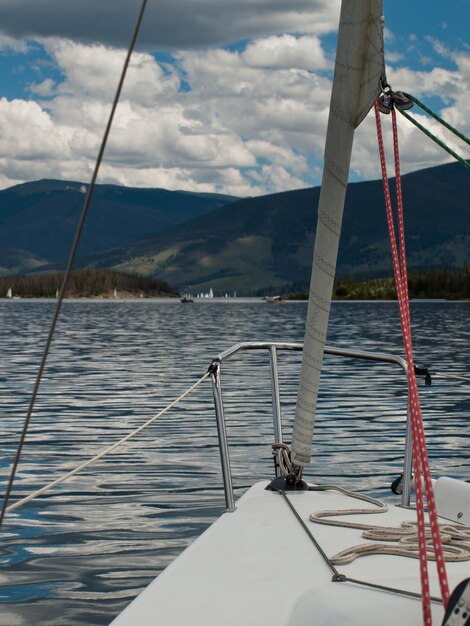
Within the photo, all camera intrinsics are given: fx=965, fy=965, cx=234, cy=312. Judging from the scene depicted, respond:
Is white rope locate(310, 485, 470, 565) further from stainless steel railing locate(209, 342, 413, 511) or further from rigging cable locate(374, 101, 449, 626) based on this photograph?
rigging cable locate(374, 101, 449, 626)

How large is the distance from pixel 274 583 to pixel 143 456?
1143 centimetres

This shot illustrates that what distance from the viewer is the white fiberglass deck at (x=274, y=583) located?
406 cm

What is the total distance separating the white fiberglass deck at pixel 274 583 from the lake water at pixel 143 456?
265 centimetres

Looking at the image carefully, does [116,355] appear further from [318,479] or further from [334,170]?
[334,170]

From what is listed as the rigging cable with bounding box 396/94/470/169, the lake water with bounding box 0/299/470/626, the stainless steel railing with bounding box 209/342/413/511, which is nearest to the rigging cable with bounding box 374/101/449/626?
the rigging cable with bounding box 396/94/470/169

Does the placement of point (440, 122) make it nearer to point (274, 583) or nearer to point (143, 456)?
point (274, 583)

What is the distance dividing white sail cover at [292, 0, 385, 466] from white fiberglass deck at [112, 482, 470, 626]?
47.0 inches

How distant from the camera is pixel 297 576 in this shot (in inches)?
183

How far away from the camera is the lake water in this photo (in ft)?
28.8

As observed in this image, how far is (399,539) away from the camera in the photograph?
5324mm

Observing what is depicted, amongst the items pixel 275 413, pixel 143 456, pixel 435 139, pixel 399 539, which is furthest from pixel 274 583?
pixel 143 456

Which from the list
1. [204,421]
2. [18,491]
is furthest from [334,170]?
[204,421]

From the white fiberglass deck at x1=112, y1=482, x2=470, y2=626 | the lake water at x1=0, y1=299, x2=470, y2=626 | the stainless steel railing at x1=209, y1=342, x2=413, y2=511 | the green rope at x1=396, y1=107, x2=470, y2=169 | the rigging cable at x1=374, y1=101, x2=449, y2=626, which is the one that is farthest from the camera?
the lake water at x1=0, y1=299, x2=470, y2=626

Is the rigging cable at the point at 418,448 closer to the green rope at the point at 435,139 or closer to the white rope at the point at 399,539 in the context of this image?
the green rope at the point at 435,139
